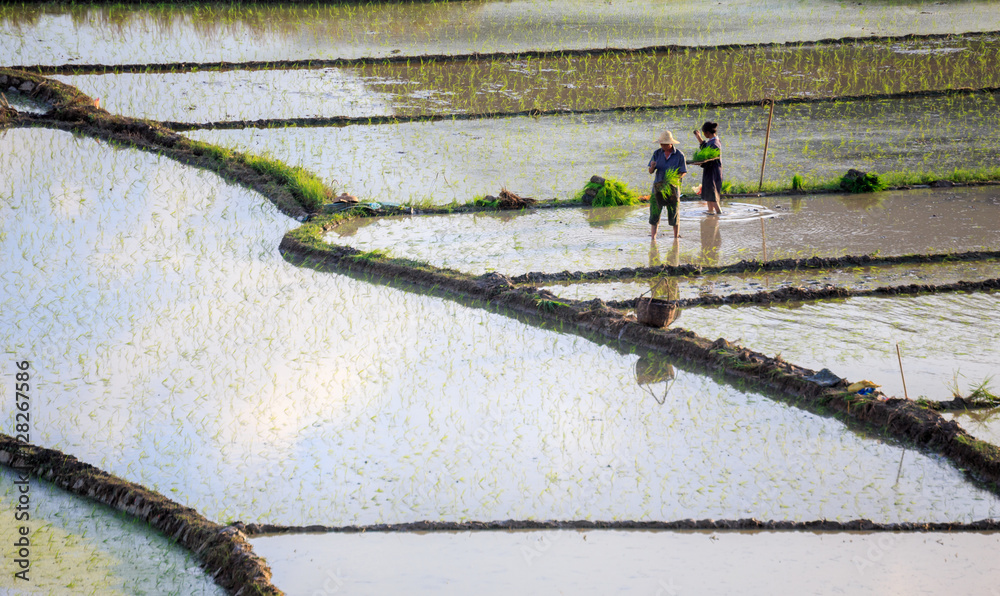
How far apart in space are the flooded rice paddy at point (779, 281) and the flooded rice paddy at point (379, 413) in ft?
2.25

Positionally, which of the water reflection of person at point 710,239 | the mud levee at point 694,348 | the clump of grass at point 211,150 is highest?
the clump of grass at point 211,150

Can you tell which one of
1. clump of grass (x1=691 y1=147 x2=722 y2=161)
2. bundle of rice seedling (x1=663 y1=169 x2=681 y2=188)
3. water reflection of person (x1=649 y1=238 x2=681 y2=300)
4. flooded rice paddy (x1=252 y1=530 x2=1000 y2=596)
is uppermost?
clump of grass (x1=691 y1=147 x2=722 y2=161)

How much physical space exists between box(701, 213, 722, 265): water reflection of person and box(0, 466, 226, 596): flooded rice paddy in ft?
13.8

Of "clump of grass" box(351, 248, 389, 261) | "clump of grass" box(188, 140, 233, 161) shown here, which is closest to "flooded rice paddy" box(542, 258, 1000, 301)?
"clump of grass" box(351, 248, 389, 261)

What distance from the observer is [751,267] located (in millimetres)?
6312

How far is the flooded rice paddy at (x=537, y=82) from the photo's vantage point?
34.4 ft

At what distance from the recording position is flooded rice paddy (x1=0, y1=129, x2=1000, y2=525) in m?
3.80

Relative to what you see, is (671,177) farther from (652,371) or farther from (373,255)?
(373,255)

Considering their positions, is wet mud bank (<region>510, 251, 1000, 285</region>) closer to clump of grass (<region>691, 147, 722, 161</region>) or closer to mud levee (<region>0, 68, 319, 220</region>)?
clump of grass (<region>691, 147, 722, 161</region>)

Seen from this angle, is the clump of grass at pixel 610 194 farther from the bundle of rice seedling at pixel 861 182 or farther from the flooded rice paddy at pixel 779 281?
the bundle of rice seedling at pixel 861 182

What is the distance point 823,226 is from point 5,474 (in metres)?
5.76

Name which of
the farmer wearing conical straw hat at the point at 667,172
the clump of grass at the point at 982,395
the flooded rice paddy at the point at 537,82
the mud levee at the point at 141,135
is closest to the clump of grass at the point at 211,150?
the mud levee at the point at 141,135

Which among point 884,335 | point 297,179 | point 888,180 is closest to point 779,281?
point 884,335

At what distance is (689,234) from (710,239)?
183 mm
